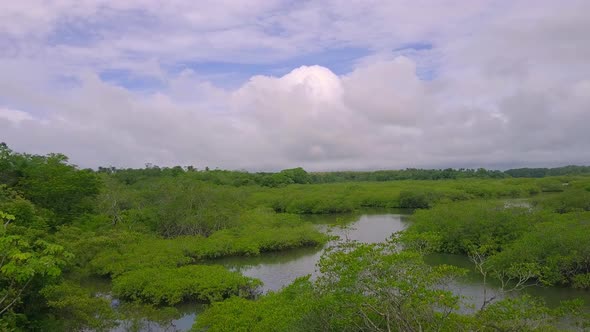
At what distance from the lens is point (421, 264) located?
9.35 meters

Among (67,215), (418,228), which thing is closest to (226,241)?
(67,215)

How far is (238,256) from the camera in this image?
29.3 metres

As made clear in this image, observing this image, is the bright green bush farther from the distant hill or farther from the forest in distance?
the distant hill

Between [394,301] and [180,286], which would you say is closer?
[394,301]

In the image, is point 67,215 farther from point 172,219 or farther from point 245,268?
point 245,268

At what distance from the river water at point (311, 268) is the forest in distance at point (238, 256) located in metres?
0.50

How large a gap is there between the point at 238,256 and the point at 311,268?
6.54 m

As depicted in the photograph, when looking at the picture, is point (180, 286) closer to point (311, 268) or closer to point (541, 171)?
point (311, 268)

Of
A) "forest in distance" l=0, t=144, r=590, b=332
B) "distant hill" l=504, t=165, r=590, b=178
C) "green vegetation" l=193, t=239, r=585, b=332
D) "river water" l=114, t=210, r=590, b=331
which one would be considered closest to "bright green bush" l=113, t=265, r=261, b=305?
"forest in distance" l=0, t=144, r=590, b=332

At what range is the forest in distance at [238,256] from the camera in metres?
9.12

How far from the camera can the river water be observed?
1716cm

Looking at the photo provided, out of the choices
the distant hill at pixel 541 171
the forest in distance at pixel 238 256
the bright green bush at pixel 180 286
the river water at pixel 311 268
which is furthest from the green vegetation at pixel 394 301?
the distant hill at pixel 541 171

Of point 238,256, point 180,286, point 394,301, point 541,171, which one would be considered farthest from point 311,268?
point 541,171

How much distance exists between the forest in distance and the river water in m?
0.50
